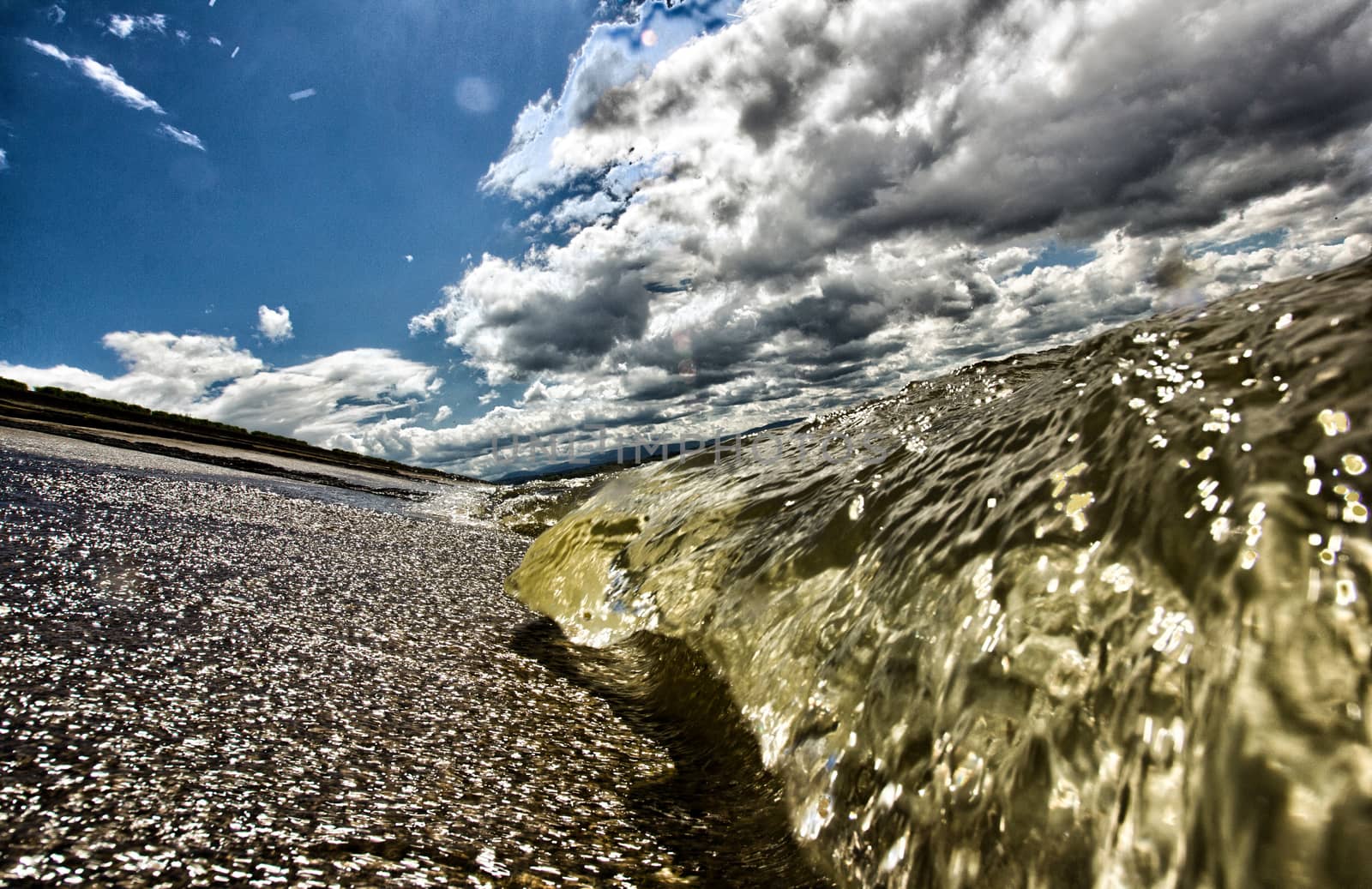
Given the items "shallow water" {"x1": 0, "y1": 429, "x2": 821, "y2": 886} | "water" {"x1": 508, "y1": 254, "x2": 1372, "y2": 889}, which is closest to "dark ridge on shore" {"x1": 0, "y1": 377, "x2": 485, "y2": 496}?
"shallow water" {"x1": 0, "y1": 429, "x2": 821, "y2": 886}

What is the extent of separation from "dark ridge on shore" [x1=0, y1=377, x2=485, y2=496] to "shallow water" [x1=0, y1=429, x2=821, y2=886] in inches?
1031

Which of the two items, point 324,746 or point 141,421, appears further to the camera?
point 141,421

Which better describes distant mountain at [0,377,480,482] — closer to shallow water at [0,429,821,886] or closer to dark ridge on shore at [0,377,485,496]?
dark ridge on shore at [0,377,485,496]

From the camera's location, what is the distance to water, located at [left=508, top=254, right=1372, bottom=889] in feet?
6.23

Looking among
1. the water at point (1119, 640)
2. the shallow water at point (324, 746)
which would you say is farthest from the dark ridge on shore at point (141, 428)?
the water at point (1119, 640)

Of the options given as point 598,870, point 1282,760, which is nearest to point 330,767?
point 598,870

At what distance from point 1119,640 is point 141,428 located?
65.0 meters

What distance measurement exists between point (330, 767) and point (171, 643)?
2.80 meters

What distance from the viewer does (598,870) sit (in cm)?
299

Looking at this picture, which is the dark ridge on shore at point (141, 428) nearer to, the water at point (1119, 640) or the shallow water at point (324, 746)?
the shallow water at point (324, 746)

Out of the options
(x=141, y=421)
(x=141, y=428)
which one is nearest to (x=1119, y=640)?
(x=141, y=428)

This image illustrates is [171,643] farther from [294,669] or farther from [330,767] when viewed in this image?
[330,767]

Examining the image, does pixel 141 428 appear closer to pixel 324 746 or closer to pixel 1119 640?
pixel 324 746

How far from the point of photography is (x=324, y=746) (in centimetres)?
394
